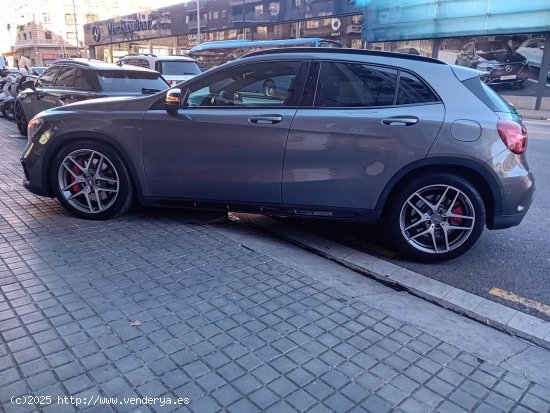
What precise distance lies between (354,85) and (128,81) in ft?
18.6

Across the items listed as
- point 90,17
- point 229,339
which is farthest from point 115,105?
point 90,17

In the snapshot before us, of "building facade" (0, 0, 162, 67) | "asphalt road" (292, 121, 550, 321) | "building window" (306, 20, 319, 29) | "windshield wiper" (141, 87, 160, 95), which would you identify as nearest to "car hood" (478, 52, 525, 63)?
"building window" (306, 20, 319, 29)

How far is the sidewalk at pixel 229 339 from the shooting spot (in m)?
2.32

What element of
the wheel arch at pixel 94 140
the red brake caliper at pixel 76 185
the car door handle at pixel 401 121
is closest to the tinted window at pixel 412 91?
the car door handle at pixel 401 121

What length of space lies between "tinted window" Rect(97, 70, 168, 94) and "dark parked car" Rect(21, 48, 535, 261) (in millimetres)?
3980

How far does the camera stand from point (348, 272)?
12.8 feet

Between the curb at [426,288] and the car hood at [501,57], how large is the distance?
23323mm

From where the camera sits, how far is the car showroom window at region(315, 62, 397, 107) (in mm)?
4051

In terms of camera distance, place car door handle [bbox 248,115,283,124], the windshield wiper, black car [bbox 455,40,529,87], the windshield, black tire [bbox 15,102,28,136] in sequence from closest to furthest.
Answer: car door handle [bbox 248,115,283,124]
the windshield wiper
black tire [bbox 15,102,28,136]
black car [bbox 455,40,529,87]
the windshield

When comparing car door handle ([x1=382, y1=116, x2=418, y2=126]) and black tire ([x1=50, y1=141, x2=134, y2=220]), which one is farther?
black tire ([x1=50, y1=141, x2=134, y2=220])

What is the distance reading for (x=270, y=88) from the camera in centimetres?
428

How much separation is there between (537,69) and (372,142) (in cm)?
2306

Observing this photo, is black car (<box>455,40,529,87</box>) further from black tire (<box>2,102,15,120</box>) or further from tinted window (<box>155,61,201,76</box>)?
black tire (<box>2,102,15,120</box>)

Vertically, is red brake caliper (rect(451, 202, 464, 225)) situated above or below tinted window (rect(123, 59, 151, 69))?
below
